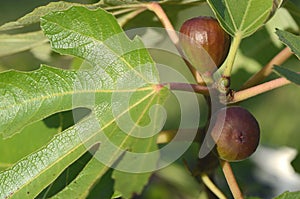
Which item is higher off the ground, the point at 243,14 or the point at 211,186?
the point at 243,14

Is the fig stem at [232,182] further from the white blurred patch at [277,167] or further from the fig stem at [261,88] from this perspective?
the white blurred patch at [277,167]

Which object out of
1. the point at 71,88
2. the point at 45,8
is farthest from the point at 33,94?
the point at 45,8

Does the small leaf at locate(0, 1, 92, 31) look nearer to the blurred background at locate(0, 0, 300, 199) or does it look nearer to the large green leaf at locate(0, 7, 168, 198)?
the large green leaf at locate(0, 7, 168, 198)

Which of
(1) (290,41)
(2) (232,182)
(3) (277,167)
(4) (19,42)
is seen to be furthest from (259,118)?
(1) (290,41)

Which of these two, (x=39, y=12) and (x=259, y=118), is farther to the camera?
(x=259, y=118)

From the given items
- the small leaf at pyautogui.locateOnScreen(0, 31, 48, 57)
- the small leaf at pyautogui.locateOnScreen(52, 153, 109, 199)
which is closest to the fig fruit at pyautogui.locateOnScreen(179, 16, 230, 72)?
the small leaf at pyautogui.locateOnScreen(52, 153, 109, 199)

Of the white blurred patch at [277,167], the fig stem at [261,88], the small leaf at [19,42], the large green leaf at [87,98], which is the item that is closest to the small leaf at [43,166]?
the large green leaf at [87,98]

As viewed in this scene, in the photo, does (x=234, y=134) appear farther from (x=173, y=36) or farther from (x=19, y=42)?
(x=19, y=42)

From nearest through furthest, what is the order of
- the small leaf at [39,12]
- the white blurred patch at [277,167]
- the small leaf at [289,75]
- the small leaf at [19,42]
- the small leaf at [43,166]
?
the small leaf at [289,75]
the small leaf at [43,166]
the small leaf at [39,12]
the small leaf at [19,42]
the white blurred patch at [277,167]
